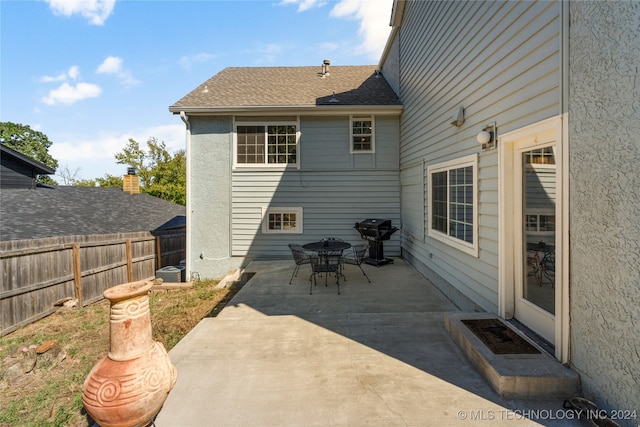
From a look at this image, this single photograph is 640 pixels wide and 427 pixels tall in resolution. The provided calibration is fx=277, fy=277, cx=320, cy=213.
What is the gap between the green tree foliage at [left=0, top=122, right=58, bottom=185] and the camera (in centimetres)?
3328

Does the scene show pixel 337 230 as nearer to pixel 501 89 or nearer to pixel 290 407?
pixel 501 89

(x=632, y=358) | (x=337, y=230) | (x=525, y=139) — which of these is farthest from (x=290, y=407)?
(x=337, y=230)

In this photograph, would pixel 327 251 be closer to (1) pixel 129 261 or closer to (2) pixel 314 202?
(2) pixel 314 202

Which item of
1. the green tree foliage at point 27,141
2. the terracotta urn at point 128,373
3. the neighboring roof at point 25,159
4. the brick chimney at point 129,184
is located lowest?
the terracotta urn at point 128,373

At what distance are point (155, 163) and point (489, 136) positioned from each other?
2835cm

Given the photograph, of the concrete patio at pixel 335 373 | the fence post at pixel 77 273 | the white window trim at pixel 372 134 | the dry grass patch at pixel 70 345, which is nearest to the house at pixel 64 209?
the fence post at pixel 77 273

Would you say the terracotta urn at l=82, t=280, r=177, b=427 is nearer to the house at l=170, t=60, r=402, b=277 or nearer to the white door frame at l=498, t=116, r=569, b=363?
the white door frame at l=498, t=116, r=569, b=363

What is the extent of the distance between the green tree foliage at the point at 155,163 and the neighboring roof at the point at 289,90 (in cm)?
1404

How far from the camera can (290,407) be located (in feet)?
7.49

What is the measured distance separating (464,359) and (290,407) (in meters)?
1.88

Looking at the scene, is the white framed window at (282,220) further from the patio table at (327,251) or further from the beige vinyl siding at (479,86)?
the beige vinyl siding at (479,86)

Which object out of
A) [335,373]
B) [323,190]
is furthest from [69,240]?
[335,373]

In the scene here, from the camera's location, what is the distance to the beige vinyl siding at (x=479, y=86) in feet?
9.20

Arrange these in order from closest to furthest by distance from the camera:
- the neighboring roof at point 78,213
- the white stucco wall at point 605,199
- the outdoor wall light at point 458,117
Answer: the white stucco wall at point 605,199 < the outdoor wall light at point 458,117 < the neighboring roof at point 78,213
